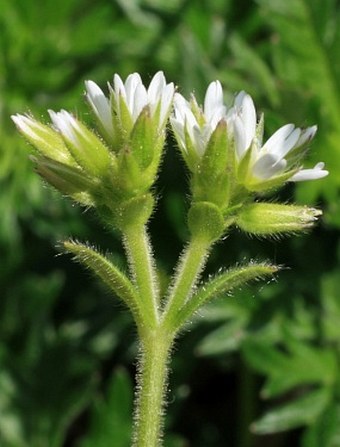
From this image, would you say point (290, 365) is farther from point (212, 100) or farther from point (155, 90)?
point (155, 90)

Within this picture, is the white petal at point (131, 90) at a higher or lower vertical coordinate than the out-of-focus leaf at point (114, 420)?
higher

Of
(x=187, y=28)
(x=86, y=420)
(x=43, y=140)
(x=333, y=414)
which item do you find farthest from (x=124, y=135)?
(x=86, y=420)

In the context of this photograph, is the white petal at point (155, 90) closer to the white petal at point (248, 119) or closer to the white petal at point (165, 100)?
the white petal at point (165, 100)

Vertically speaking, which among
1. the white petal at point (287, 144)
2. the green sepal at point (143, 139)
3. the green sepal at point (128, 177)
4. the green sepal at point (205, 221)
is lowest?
the green sepal at point (205, 221)

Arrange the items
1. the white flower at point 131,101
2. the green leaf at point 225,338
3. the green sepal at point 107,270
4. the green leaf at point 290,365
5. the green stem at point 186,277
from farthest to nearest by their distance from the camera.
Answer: the green leaf at point 225,338 → the green leaf at point 290,365 → the white flower at point 131,101 → the green stem at point 186,277 → the green sepal at point 107,270

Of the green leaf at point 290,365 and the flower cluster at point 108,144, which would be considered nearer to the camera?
the flower cluster at point 108,144

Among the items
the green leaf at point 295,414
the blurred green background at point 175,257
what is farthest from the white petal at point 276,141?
the green leaf at point 295,414
